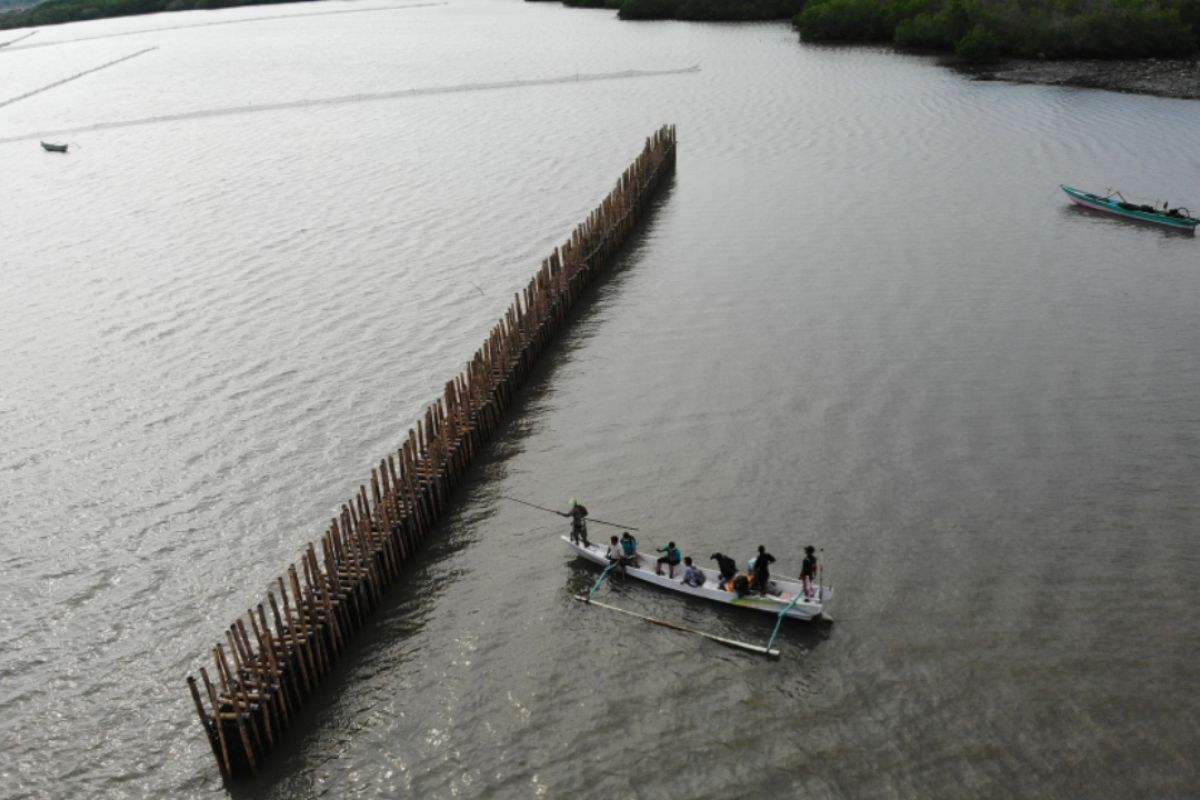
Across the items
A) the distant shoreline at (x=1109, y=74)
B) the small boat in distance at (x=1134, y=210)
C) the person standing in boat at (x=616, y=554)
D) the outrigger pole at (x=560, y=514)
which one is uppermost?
the distant shoreline at (x=1109, y=74)

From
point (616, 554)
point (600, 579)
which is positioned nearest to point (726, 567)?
point (616, 554)

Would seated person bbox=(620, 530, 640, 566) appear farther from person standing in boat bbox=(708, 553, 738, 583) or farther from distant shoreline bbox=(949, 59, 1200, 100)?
distant shoreline bbox=(949, 59, 1200, 100)

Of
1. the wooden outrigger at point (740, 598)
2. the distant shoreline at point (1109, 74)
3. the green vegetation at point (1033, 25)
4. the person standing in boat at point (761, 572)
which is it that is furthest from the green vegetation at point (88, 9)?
the person standing in boat at point (761, 572)

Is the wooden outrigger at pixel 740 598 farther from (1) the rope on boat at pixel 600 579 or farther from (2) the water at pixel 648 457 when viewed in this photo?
(2) the water at pixel 648 457

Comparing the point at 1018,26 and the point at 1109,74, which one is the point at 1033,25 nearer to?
the point at 1018,26

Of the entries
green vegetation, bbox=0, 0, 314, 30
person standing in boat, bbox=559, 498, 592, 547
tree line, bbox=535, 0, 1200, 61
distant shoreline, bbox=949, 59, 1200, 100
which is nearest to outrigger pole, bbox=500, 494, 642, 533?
person standing in boat, bbox=559, 498, 592, 547

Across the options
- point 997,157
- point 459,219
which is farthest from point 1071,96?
point 459,219

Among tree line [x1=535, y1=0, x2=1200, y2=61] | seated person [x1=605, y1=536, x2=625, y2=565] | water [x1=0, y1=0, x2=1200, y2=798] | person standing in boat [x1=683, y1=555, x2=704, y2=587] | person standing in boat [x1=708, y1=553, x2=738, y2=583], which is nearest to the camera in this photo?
water [x1=0, y1=0, x2=1200, y2=798]

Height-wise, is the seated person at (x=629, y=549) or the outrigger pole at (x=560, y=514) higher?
the seated person at (x=629, y=549)
